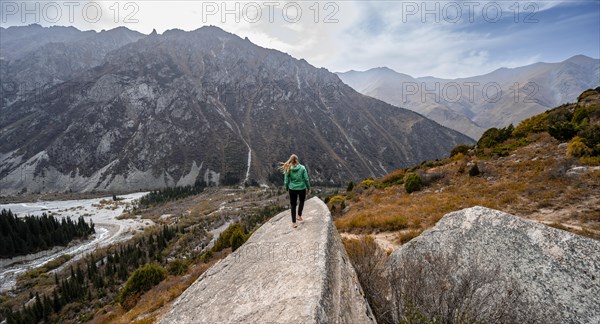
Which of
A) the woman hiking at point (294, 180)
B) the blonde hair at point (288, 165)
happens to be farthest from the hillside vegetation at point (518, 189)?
the blonde hair at point (288, 165)

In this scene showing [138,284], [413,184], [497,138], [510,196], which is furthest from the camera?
[497,138]

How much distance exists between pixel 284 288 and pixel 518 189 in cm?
1622

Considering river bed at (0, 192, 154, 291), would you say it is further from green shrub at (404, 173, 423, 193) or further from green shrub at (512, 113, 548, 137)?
green shrub at (512, 113, 548, 137)

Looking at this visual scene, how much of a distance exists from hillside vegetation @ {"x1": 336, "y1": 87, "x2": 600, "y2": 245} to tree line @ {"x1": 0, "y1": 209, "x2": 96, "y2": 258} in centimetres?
7915

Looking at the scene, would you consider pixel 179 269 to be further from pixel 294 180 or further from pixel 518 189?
pixel 518 189

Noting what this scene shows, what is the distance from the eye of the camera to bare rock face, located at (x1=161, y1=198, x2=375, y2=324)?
471 centimetres

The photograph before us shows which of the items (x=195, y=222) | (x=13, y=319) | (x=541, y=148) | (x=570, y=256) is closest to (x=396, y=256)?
(x=570, y=256)

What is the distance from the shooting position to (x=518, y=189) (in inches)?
599

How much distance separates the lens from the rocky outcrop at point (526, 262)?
19.0 feet

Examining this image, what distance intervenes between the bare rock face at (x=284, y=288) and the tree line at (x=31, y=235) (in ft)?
281

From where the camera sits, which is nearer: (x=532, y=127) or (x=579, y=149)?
(x=579, y=149)

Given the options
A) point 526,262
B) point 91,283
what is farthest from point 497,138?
point 91,283

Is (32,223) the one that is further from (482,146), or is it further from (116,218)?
(482,146)

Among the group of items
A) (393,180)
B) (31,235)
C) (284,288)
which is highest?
(284,288)
